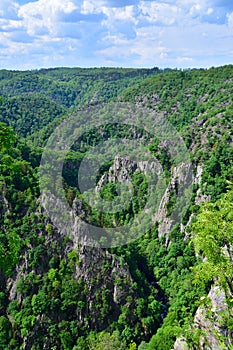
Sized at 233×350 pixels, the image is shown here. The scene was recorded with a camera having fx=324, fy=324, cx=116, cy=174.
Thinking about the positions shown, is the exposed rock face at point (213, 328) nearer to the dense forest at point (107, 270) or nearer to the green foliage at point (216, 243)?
the green foliage at point (216, 243)

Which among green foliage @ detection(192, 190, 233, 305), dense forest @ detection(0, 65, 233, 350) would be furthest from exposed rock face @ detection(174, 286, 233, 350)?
dense forest @ detection(0, 65, 233, 350)

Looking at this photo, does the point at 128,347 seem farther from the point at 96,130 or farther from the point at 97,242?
the point at 96,130

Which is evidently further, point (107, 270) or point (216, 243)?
point (107, 270)

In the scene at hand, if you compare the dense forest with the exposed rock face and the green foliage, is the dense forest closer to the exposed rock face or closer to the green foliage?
the exposed rock face

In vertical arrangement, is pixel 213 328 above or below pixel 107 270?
above

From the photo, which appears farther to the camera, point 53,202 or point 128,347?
point 53,202

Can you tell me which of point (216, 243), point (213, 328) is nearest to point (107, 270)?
point (213, 328)

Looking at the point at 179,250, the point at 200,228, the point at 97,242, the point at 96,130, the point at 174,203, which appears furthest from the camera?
the point at 96,130

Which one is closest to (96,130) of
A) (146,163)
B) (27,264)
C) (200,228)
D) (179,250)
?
(146,163)

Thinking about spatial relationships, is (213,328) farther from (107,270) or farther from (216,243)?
(107,270)

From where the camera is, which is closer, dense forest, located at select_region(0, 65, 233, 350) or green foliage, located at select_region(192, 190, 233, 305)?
green foliage, located at select_region(192, 190, 233, 305)

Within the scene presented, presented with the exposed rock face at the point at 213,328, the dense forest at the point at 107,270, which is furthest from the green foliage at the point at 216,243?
the dense forest at the point at 107,270
